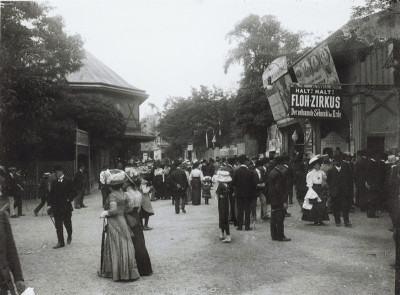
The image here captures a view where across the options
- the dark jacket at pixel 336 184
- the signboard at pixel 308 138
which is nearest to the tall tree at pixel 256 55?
the signboard at pixel 308 138

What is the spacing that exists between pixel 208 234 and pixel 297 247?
256cm

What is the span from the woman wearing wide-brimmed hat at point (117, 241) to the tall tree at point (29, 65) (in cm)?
261

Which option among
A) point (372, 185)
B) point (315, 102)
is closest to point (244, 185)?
point (372, 185)

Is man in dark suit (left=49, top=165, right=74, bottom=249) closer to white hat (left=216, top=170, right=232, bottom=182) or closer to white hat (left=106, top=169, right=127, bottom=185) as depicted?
white hat (left=106, top=169, right=127, bottom=185)

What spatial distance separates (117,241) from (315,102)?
39.8 feet

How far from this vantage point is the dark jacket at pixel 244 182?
1120 cm

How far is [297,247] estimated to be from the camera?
356 inches

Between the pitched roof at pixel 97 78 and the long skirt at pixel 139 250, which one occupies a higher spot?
the pitched roof at pixel 97 78

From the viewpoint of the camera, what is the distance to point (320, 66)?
62.3 ft

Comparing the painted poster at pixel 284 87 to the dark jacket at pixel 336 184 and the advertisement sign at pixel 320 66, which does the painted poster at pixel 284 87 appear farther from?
the dark jacket at pixel 336 184

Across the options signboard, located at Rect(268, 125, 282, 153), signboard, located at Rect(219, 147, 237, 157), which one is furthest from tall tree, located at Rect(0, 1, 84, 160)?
signboard, located at Rect(219, 147, 237, 157)

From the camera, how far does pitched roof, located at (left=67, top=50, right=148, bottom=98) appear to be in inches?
1238

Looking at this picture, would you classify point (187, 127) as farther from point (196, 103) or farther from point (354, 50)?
point (354, 50)

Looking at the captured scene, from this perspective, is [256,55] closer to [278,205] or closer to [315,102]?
[315,102]
